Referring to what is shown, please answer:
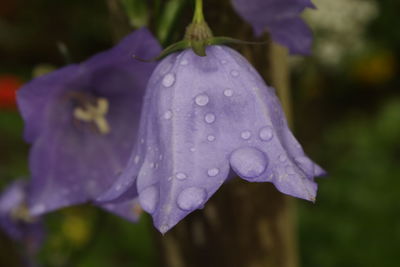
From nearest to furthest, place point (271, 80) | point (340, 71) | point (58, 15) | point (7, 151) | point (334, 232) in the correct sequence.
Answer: point (271, 80) < point (334, 232) < point (7, 151) < point (340, 71) < point (58, 15)

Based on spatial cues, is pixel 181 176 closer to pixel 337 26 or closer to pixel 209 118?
pixel 209 118

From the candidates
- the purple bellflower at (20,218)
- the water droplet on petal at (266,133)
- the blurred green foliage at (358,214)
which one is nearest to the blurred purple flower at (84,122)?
the water droplet on petal at (266,133)

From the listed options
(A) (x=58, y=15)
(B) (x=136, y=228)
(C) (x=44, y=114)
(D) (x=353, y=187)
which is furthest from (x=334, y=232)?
(A) (x=58, y=15)

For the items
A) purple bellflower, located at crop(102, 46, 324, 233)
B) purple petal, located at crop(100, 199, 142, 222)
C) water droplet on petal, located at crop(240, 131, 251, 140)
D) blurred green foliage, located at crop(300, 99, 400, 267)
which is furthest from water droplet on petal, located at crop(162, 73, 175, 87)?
blurred green foliage, located at crop(300, 99, 400, 267)

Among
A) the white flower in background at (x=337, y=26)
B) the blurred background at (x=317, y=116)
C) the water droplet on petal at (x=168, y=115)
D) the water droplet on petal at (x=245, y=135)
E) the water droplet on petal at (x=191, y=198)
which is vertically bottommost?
the blurred background at (x=317, y=116)

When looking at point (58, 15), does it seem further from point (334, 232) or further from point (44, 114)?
point (44, 114)

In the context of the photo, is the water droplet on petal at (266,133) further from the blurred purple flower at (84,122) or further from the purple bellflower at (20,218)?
the purple bellflower at (20,218)

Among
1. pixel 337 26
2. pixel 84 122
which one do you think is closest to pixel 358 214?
pixel 337 26
